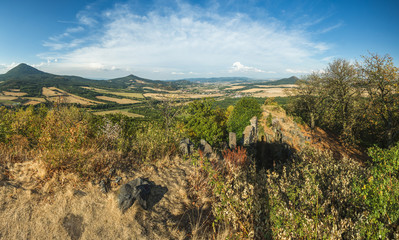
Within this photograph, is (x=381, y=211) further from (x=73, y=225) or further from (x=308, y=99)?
(x=308, y=99)

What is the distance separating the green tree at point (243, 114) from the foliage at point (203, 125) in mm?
2280

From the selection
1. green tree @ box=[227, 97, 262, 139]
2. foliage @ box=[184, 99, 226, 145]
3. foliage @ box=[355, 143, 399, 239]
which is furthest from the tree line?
foliage @ box=[355, 143, 399, 239]

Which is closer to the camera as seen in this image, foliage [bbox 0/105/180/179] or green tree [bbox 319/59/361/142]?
foliage [bbox 0/105/180/179]

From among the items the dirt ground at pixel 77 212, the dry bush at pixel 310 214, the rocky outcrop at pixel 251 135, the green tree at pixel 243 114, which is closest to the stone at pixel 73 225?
the dirt ground at pixel 77 212

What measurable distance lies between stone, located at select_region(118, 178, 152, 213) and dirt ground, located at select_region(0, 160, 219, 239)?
13cm

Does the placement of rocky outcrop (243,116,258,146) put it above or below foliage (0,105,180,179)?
below

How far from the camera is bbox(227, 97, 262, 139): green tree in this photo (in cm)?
2224

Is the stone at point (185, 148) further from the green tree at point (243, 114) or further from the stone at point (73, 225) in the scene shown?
the green tree at point (243, 114)

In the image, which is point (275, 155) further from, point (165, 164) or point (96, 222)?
point (96, 222)

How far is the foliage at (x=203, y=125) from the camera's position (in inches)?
955

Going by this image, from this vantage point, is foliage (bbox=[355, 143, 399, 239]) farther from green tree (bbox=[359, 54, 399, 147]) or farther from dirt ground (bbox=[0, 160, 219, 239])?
green tree (bbox=[359, 54, 399, 147])

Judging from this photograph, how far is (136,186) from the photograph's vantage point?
505cm

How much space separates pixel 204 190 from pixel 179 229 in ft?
5.06

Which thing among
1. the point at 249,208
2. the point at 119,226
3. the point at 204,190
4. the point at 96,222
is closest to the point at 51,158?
the point at 96,222
